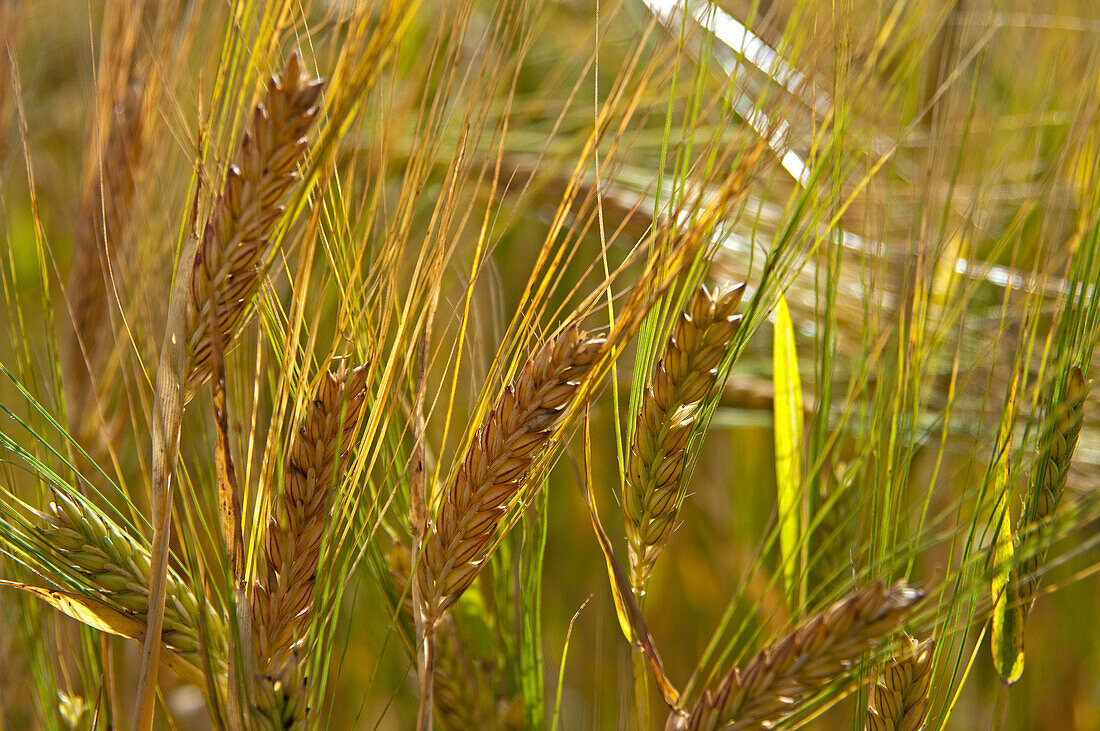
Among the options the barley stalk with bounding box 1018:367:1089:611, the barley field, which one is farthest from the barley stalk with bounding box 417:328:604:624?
the barley stalk with bounding box 1018:367:1089:611

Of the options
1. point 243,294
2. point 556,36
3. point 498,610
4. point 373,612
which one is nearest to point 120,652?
point 373,612

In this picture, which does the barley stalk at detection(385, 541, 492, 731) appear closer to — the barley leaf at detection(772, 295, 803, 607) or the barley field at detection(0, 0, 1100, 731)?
the barley field at detection(0, 0, 1100, 731)

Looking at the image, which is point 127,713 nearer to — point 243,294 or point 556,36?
point 243,294

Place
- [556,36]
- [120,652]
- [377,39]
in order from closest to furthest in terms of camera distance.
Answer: [377,39]
[120,652]
[556,36]

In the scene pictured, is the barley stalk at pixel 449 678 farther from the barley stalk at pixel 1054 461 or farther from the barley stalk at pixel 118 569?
the barley stalk at pixel 1054 461

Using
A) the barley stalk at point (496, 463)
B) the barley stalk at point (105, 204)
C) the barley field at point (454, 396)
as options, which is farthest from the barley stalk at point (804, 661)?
the barley stalk at point (105, 204)

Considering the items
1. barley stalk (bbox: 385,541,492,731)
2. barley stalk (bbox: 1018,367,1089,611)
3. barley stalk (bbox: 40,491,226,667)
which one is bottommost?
barley stalk (bbox: 385,541,492,731)
